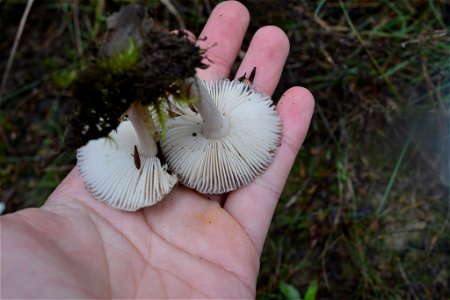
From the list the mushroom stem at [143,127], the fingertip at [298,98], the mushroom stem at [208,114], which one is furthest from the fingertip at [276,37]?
the mushroom stem at [143,127]

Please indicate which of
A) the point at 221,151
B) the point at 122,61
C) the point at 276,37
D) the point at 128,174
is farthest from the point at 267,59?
the point at 122,61

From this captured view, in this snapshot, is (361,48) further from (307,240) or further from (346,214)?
(307,240)

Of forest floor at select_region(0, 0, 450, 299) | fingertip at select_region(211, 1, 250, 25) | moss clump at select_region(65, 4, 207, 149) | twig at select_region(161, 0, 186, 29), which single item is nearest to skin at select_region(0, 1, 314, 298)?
moss clump at select_region(65, 4, 207, 149)

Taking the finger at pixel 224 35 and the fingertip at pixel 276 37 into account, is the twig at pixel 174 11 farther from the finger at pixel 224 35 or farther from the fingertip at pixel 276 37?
the fingertip at pixel 276 37

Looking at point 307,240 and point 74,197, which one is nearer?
point 74,197

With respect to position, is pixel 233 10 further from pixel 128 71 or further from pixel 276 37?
pixel 128 71

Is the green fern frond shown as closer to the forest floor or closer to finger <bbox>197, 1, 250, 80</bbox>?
finger <bbox>197, 1, 250, 80</bbox>

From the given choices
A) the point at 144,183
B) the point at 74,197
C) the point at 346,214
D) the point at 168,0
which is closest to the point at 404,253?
the point at 346,214
